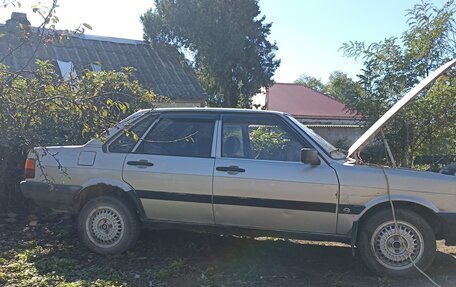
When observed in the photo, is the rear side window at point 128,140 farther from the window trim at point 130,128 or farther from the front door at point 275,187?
the front door at point 275,187

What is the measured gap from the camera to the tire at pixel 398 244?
15.8ft

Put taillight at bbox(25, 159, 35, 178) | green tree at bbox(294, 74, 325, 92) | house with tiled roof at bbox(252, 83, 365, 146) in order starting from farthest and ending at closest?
green tree at bbox(294, 74, 325, 92) < house with tiled roof at bbox(252, 83, 365, 146) < taillight at bbox(25, 159, 35, 178)

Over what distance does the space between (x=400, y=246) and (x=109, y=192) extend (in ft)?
10.7

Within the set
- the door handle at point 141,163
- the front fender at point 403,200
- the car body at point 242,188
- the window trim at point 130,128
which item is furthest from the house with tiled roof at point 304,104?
the front fender at point 403,200

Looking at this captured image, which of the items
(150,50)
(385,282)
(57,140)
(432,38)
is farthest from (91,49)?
(385,282)

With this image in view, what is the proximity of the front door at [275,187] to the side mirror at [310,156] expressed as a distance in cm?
7

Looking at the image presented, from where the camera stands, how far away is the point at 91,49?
18703 mm

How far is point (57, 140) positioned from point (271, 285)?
453cm

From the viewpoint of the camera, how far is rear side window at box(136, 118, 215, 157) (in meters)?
5.42

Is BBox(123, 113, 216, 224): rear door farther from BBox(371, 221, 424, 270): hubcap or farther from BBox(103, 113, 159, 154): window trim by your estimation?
BBox(371, 221, 424, 270): hubcap

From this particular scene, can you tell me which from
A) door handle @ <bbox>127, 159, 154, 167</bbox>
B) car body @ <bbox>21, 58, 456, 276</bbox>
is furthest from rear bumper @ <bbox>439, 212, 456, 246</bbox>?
door handle @ <bbox>127, 159, 154, 167</bbox>

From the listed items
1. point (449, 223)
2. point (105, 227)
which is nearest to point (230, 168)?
point (105, 227)

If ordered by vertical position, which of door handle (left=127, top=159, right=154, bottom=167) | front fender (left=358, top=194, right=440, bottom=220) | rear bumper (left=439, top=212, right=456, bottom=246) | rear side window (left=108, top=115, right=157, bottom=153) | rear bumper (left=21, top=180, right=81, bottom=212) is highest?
rear side window (left=108, top=115, right=157, bottom=153)

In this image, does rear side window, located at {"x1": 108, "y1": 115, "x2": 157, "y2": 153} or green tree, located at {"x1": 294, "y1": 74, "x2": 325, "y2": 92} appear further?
green tree, located at {"x1": 294, "y1": 74, "x2": 325, "y2": 92}
